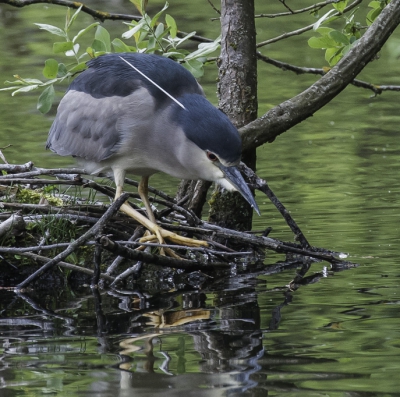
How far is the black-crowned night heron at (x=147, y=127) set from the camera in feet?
17.5

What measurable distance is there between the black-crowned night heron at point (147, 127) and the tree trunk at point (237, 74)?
75 centimetres

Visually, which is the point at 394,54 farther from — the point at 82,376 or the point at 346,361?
the point at 82,376

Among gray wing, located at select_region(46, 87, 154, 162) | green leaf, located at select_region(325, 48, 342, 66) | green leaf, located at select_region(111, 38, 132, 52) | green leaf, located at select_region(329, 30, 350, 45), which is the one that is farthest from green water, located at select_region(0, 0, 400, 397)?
green leaf, located at select_region(111, 38, 132, 52)

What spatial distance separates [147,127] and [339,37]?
143cm

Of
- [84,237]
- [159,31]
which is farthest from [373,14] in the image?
[84,237]

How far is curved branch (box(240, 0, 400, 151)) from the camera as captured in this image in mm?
6137

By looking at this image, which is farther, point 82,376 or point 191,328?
point 191,328

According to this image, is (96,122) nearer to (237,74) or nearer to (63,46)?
(63,46)

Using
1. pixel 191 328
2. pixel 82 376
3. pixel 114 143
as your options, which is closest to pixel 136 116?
pixel 114 143

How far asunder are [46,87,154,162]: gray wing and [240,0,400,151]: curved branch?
0.83m

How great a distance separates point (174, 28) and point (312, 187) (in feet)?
9.08

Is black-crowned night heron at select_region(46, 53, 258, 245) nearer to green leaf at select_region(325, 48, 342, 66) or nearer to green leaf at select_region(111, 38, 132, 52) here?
green leaf at select_region(111, 38, 132, 52)

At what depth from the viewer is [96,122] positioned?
238 inches

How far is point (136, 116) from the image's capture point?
5777 mm
